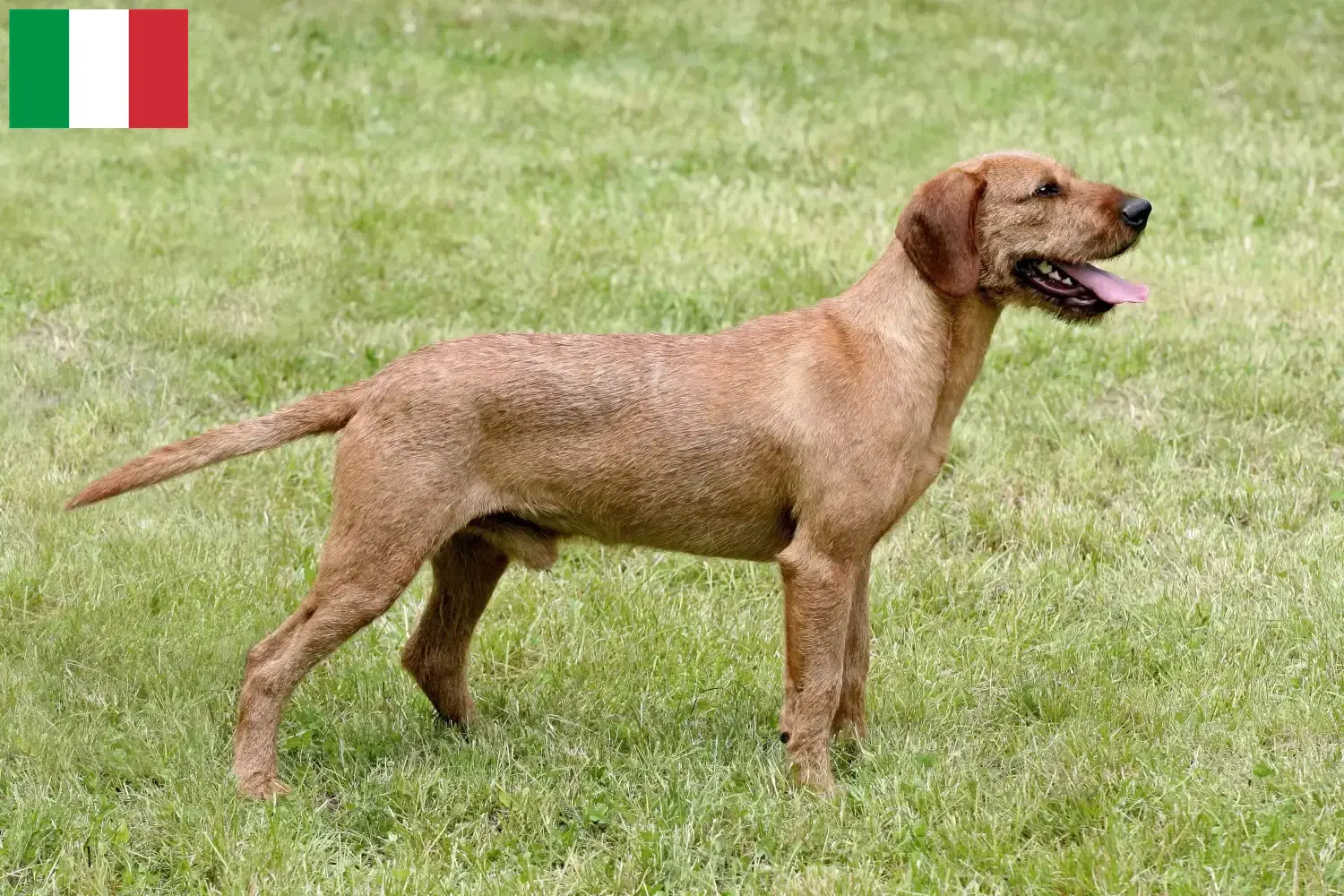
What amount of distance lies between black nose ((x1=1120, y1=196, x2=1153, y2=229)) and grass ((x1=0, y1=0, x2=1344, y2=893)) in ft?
5.27

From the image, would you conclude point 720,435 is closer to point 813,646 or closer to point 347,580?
point 813,646

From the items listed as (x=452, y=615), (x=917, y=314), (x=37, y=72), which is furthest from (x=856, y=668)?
(x=37, y=72)

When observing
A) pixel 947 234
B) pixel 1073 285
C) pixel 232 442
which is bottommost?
pixel 232 442

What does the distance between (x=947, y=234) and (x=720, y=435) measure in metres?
0.93

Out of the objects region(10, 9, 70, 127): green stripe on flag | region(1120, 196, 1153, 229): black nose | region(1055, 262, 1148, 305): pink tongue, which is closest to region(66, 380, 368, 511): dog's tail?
region(1055, 262, 1148, 305): pink tongue

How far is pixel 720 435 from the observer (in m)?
4.77

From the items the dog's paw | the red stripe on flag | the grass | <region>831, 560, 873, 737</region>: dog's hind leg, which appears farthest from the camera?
the red stripe on flag

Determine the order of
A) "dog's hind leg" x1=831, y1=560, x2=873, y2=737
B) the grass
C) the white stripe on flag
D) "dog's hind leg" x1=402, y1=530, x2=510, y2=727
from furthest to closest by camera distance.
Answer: the white stripe on flag, "dog's hind leg" x1=402, y1=530, x2=510, y2=727, "dog's hind leg" x1=831, y1=560, x2=873, y2=737, the grass

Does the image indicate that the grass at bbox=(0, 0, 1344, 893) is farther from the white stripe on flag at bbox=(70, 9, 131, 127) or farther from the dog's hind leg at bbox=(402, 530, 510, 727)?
the white stripe on flag at bbox=(70, 9, 131, 127)

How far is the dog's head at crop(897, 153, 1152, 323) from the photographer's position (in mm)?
4730

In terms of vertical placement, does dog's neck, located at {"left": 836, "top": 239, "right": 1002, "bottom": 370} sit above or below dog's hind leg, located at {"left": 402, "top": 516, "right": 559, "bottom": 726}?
above

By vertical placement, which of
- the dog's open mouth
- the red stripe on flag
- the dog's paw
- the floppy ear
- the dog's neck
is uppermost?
the floppy ear

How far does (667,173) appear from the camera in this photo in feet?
38.1

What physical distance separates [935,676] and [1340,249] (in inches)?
238
